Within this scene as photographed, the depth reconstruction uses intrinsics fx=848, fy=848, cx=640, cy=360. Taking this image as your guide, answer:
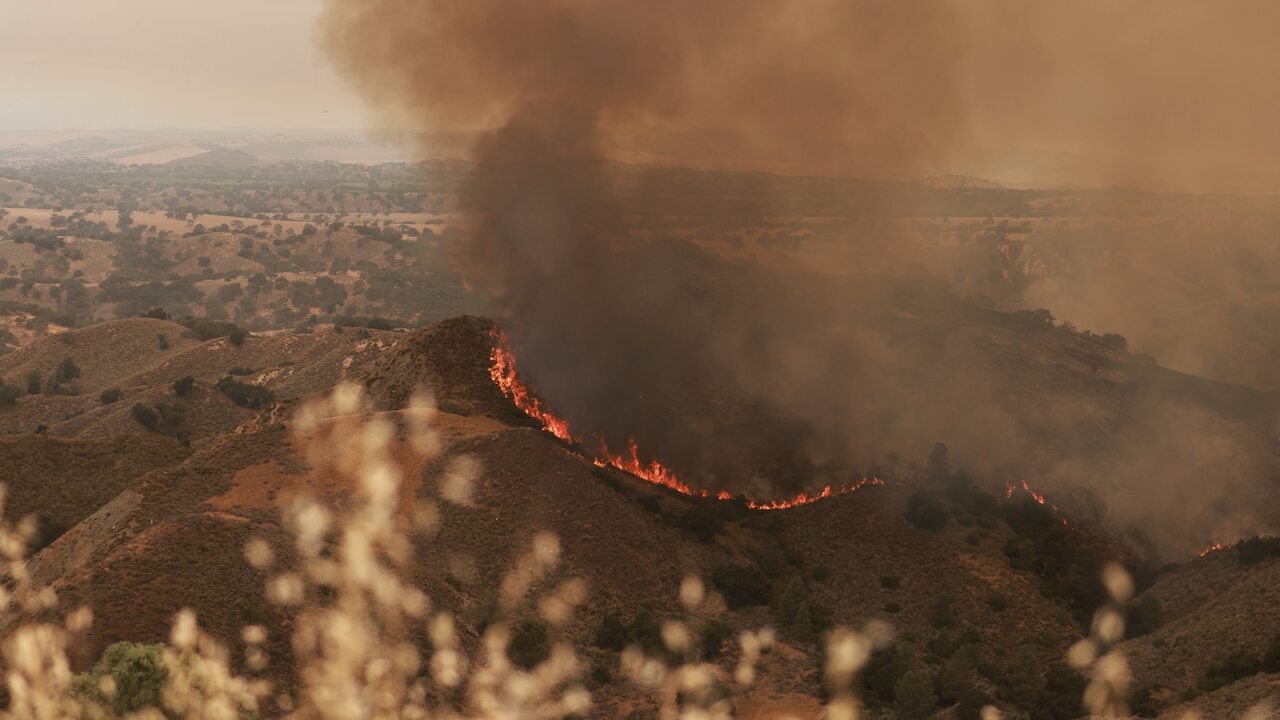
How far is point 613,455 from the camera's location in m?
52.4

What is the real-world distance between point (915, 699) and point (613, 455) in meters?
26.8

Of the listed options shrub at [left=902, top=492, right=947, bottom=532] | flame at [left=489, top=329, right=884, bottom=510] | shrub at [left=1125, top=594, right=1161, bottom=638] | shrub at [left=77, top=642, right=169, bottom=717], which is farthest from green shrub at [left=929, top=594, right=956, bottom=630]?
shrub at [left=77, top=642, right=169, bottom=717]

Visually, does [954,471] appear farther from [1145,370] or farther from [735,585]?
[1145,370]

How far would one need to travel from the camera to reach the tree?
93.3 ft

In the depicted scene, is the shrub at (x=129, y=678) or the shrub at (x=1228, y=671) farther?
the shrub at (x=1228, y=671)

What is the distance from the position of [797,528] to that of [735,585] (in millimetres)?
8063

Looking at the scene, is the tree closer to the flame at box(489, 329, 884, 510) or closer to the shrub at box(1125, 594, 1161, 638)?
the shrub at box(1125, 594, 1161, 638)

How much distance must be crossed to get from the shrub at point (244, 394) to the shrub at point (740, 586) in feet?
140

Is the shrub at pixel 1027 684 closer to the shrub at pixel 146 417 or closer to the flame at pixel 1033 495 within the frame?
the flame at pixel 1033 495

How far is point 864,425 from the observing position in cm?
6216

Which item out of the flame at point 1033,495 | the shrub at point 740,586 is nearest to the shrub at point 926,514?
the flame at point 1033,495

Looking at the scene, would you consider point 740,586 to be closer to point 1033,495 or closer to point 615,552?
point 615,552

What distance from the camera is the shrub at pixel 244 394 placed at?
6581cm

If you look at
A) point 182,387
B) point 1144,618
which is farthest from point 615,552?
point 182,387
